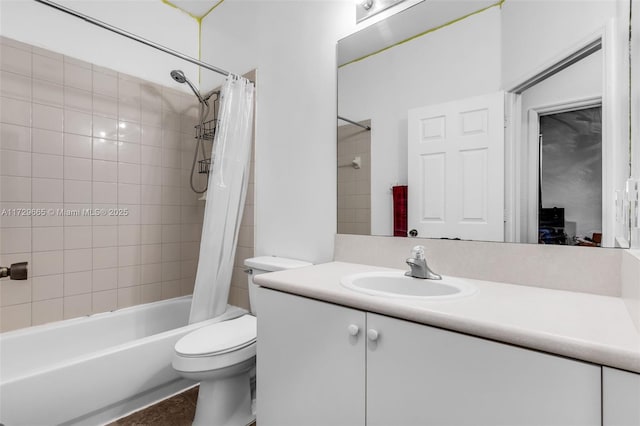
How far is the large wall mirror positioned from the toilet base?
0.93 meters

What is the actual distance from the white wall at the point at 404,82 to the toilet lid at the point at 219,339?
0.79 m

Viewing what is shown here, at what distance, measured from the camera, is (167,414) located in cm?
161

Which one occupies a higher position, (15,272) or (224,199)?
(224,199)

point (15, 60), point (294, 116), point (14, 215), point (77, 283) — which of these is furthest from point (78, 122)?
point (294, 116)

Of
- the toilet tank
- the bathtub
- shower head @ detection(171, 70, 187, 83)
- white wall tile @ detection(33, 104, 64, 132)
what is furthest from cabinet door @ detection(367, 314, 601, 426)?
white wall tile @ detection(33, 104, 64, 132)

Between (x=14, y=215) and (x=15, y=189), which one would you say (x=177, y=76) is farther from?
(x=14, y=215)

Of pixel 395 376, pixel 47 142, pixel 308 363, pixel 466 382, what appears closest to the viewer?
pixel 466 382

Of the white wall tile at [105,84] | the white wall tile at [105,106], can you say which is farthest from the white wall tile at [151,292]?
the white wall tile at [105,84]

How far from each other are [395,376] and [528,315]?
373 mm

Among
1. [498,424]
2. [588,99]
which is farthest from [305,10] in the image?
[498,424]

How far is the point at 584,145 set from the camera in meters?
1.00

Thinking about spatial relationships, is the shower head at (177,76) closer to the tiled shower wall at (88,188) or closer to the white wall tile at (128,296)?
the tiled shower wall at (88,188)

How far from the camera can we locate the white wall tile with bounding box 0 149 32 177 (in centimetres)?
168

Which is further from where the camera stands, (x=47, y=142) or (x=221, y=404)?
(x=47, y=142)
